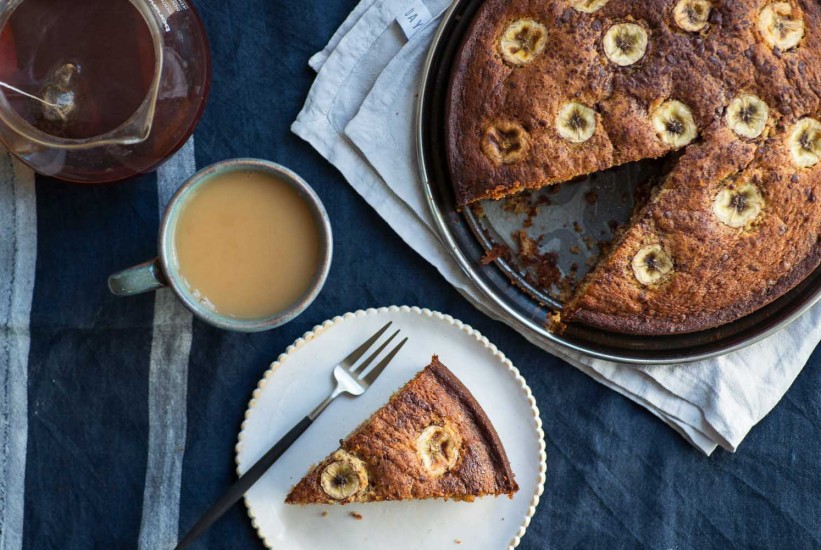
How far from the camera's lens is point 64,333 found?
3.03 meters

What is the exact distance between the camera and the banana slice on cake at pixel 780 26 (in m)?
2.84

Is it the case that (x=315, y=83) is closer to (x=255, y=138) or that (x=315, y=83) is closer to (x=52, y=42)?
(x=255, y=138)

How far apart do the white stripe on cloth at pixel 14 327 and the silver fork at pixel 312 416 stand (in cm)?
69

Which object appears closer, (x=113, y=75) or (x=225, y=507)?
(x=113, y=75)

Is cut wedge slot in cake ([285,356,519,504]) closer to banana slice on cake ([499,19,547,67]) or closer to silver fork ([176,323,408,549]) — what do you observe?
silver fork ([176,323,408,549])

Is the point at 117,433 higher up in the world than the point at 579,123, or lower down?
A: lower down

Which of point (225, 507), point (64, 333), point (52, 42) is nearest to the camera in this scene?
point (52, 42)

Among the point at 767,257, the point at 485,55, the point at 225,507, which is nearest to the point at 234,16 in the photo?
the point at 485,55

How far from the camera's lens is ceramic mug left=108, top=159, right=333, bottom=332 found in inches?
106

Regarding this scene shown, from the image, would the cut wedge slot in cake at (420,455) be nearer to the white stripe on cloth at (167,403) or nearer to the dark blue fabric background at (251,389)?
the dark blue fabric background at (251,389)

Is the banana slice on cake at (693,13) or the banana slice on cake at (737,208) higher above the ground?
the banana slice on cake at (693,13)

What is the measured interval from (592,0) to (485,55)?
1.39 feet

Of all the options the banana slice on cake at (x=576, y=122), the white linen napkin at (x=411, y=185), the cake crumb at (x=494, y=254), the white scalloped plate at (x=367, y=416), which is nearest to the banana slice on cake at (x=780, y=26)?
the banana slice on cake at (x=576, y=122)

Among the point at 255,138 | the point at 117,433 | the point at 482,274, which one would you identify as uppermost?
the point at 482,274
